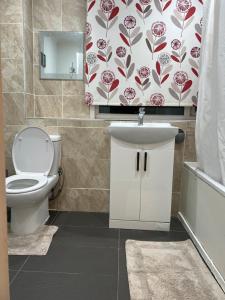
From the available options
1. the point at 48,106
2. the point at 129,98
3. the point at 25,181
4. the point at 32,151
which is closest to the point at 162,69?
the point at 129,98

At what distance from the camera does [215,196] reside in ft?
5.21

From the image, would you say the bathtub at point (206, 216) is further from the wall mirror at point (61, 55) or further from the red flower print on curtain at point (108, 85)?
the wall mirror at point (61, 55)

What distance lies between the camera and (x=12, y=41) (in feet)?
7.23

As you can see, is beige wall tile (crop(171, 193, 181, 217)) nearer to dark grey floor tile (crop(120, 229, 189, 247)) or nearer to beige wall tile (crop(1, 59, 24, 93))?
dark grey floor tile (crop(120, 229, 189, 247))

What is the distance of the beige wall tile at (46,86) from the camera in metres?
2.44

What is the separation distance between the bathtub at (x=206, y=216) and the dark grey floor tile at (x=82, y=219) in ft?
2.51

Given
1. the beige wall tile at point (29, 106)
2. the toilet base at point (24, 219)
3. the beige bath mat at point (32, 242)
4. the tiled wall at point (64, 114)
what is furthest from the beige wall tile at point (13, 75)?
the beige bath mat at point (32, 242)

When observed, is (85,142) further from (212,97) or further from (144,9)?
(144,9)

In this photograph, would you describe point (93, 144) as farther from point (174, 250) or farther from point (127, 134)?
point (174, 250)

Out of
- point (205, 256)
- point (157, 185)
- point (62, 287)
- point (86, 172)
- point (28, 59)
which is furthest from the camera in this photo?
point (86, 172)

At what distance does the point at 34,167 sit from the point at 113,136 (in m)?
0.79

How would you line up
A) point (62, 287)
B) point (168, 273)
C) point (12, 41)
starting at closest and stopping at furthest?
point (62, 287)
point (168, 273)
point (12, 41)

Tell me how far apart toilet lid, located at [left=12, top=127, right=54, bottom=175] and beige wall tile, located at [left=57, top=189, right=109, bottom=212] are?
43 centimetres

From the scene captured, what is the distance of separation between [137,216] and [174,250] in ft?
1.43
